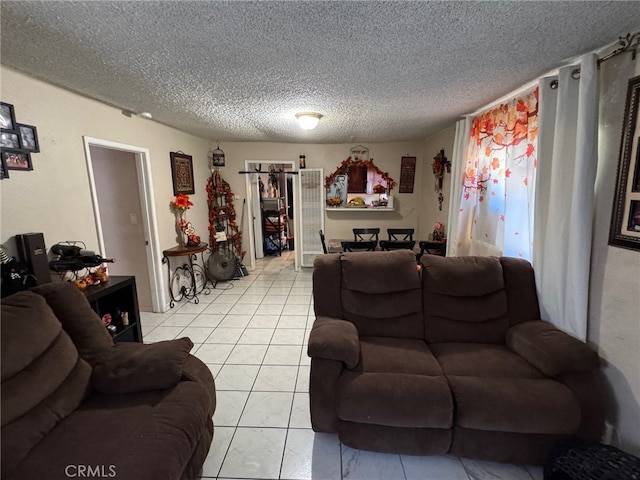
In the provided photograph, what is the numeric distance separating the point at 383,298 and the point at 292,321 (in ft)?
4.96

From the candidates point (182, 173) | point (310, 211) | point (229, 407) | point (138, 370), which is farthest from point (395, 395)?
point (310, 211)

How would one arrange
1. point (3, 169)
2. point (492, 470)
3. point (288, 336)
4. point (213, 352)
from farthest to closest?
point (288, 336) < point (213, 352) < point (3, 169) < point (492, 470)

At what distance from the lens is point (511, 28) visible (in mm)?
1400

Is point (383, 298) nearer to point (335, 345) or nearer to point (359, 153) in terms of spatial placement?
point (335, 345)

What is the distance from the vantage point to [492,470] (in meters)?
1.52

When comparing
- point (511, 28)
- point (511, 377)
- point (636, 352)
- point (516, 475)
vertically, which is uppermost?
point (511, 28)

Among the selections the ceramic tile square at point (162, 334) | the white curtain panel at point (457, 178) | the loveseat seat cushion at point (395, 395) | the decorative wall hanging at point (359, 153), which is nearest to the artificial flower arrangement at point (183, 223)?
the ceramic tile square at point (162, 334)

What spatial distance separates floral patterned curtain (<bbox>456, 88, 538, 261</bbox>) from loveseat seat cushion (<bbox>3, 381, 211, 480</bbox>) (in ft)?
8.45

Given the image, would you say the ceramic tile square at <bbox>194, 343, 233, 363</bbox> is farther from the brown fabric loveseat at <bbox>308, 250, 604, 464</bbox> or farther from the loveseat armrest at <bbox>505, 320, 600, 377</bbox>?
the loveseat armrest at <bbox>505, 320, 600, 377</bbox>

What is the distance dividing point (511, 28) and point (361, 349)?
6.37 ft

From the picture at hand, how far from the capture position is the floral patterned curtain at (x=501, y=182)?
2232 millimetres

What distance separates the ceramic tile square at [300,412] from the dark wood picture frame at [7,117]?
2.62 meters

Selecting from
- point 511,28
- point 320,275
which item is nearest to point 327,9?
point 511,28

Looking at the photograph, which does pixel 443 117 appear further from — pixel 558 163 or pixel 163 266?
pixel 163 266
